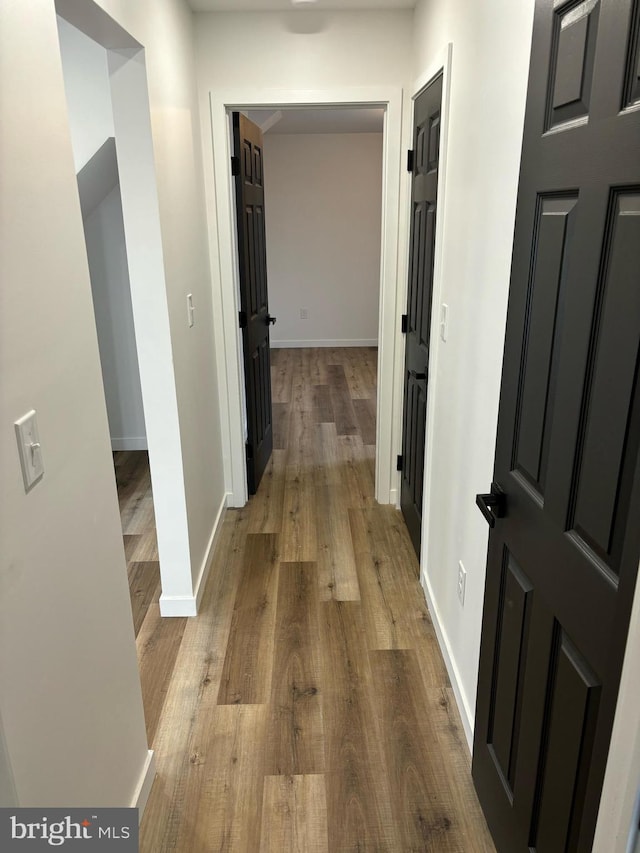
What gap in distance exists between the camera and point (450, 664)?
2.20 meters

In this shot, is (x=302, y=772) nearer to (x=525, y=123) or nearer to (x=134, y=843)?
(x=134, y=843)

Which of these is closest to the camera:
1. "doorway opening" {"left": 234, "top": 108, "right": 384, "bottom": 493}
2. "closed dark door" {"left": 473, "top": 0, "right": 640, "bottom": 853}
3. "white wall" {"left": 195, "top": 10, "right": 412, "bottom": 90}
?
"closed dark door" {"left": 473, "top": 0, "right": 640, "bottom": 853}

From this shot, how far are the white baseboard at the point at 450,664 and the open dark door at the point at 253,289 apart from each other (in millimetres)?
1437

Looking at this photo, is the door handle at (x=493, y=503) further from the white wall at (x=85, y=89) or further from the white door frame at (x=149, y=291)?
Answer: the white wall at (x=85, y=89)

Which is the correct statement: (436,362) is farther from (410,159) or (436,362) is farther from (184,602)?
(184,602)

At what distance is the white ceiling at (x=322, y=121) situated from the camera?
525 centimetres

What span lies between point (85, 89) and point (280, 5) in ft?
3.23

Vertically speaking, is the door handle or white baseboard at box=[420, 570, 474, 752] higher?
the door handle

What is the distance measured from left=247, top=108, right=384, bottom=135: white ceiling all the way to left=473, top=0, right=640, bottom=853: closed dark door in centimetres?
432

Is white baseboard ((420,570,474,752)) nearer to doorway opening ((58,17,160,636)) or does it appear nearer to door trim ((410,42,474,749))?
door trim ((410,42,474,749))

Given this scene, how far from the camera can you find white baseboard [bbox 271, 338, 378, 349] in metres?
7.63

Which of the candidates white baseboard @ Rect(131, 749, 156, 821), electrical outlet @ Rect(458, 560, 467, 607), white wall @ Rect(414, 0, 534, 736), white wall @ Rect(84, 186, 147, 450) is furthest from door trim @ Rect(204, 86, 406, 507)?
white baseboard @ Rect(131, 749, 156, 821)

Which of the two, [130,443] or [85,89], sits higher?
[85,89]

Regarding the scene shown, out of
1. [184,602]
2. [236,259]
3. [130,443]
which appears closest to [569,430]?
[184,602]
